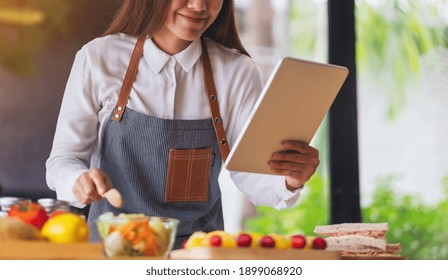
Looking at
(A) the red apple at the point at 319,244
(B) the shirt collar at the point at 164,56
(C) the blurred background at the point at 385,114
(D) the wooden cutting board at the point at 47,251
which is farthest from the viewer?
(C) the blurred background at the point at 385,114

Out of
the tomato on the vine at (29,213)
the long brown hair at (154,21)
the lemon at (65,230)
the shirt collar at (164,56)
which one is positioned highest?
the long brown hair at (154,21)

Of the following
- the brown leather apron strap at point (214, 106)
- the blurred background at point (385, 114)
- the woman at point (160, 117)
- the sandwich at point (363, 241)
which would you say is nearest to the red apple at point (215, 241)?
the sandwich at point (363, 241)

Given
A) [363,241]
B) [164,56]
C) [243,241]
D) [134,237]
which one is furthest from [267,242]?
[164,56]

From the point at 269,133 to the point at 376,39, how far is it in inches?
93.1

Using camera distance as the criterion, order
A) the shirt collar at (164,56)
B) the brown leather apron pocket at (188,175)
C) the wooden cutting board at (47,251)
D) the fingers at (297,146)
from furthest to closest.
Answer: the shirt collar at (164,56) < the brown leather apron pocket at (188,175) < the fingers at (297,146) < the wooden cutting board at (47,251)

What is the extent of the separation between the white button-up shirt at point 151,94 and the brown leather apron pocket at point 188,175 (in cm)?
12

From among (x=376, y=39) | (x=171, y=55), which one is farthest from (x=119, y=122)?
(x=376, y=39)

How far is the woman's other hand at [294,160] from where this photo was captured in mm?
2129

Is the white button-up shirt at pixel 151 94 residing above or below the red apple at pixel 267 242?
above

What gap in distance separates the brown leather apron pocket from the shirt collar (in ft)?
0.95

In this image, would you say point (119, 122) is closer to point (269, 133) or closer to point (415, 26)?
point (269, 133)

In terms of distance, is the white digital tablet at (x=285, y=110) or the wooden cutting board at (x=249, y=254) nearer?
the wooden cutting board at (x=249, y=254)

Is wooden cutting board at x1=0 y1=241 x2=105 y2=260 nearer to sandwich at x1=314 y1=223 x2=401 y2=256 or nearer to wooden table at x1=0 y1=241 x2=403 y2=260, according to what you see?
wooden table at x1=0 y1=241 x2=403 y2=260

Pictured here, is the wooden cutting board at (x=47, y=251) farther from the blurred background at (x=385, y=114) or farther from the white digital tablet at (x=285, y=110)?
the blurred background at (x=385, y=114)
